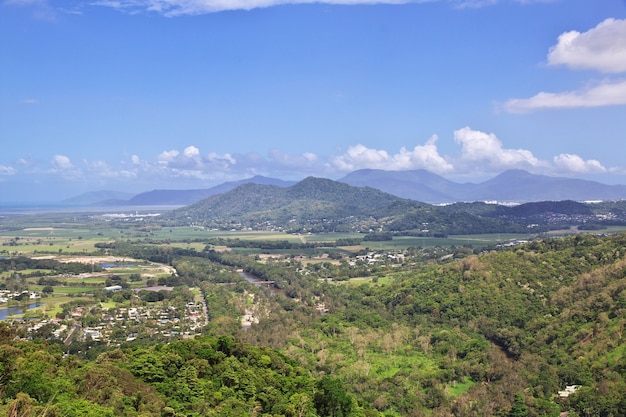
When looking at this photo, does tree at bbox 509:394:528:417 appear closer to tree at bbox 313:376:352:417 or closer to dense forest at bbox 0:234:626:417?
dense forest at bbox 0:234:626:417

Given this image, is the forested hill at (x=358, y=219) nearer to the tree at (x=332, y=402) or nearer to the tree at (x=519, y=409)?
the tree at (x=519, y=409)

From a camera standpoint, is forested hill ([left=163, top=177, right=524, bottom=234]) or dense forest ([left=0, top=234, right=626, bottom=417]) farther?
forested hill ([left=163, top=177, right=524, bottom=234])

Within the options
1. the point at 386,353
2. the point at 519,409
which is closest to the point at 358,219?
the point at 386,353

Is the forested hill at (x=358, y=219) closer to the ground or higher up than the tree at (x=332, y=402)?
higher up

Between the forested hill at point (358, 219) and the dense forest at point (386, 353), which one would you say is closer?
the dense forest at point (386, 353)

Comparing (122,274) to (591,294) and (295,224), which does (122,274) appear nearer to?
(591,294)

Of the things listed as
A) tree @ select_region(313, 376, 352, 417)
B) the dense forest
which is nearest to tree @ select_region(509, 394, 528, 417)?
the dense forest

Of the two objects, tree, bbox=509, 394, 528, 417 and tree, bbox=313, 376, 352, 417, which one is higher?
tree, bbox=313, 376, 352, 417

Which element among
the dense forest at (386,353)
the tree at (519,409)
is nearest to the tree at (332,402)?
the dense forest at (386,353)
